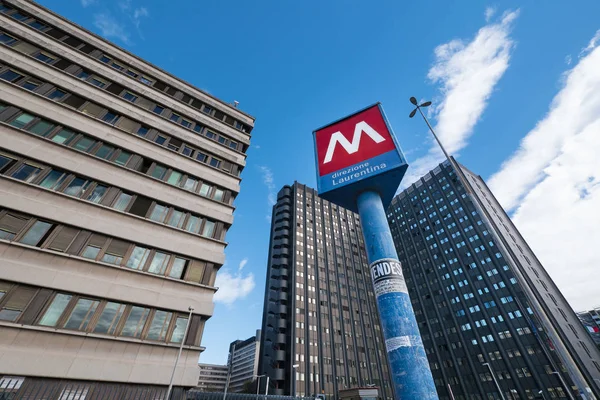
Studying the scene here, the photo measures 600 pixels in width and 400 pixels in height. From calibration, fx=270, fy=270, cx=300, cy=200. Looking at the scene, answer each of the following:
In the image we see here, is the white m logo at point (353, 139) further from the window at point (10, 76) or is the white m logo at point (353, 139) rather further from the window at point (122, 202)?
the window at point (10, 76)

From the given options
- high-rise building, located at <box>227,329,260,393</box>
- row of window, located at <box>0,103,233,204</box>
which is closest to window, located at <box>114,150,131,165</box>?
row of window, located at <box>0,103,233,204</box>

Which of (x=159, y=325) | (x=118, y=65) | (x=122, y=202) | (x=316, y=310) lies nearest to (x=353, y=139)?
(x=122, y=202)

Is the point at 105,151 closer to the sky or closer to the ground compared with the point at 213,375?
closer to the ground

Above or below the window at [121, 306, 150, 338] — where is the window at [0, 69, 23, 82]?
above

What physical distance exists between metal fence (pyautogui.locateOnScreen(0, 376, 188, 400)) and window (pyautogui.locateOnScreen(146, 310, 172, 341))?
222 cm

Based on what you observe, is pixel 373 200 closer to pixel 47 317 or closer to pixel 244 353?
pixel 47 317

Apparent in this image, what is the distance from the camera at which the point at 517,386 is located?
179 ft

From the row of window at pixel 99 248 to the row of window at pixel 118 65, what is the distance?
15.4 metres

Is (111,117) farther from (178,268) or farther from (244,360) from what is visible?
(244,360)

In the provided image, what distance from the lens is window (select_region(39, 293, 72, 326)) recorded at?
41.3ft

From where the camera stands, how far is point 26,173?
15.2 m

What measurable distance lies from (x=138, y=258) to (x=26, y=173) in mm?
7664

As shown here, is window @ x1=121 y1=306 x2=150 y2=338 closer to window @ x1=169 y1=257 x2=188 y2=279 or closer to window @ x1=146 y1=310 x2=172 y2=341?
window @ x1=146 y1=310 x2=172 y2=341

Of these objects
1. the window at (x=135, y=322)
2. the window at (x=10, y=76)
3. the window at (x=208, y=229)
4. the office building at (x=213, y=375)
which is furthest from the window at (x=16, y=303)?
the office building at (x=213, y=375)
